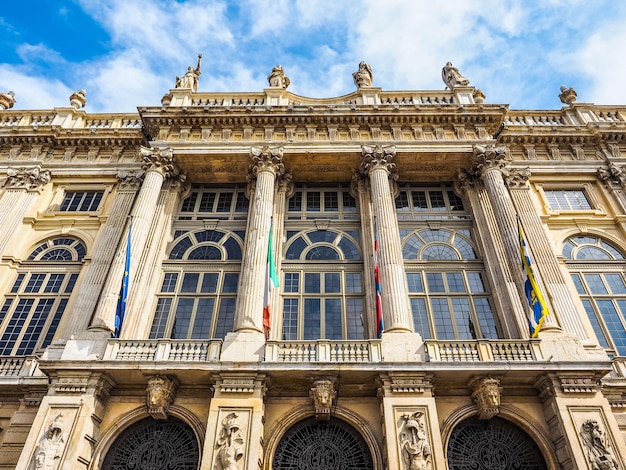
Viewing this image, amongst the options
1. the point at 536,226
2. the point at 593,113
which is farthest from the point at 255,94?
the point at 593,113

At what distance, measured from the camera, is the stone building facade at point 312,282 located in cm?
1315

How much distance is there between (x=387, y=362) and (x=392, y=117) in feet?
39.3

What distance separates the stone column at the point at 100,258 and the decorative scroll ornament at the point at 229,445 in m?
7.02

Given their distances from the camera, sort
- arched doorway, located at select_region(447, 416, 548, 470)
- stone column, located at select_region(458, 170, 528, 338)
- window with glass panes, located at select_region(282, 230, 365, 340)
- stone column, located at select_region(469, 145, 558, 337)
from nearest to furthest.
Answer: arched doorway, located at select_region(447, 416, 548, 470) → stone column, located at select_region(458, 170, 528, 338) → stone column, located at select_region(469, 145, 558, 337) → window with glass panes, located at select_region(282, 230, 365, 340)

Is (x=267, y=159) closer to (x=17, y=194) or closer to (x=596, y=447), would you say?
(x=17, y=194)

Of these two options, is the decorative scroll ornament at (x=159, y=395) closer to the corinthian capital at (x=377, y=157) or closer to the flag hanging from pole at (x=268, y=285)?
the flag hanging from pole at (x=268, y=285)

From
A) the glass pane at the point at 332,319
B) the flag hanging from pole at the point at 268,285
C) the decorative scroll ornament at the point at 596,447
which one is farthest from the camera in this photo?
the glass pane at the point at 332,319

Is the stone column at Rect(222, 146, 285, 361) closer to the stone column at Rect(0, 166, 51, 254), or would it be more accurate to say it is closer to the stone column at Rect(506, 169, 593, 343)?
the stone column at Rect(506, 169, 593, 343)

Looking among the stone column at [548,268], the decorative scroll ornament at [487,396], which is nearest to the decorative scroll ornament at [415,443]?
the decorative scroll ornament at [487,396]

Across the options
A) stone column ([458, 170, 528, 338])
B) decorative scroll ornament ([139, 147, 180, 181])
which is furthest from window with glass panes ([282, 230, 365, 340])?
decorative scroll ornament ([139, 147, 180, 181])

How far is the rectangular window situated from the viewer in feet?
68.2

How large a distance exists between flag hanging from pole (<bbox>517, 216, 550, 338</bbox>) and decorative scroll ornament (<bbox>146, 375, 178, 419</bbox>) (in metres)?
11.8

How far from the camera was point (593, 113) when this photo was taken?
23.1m

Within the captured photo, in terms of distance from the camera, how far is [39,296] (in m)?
17.8
